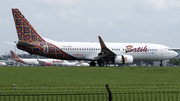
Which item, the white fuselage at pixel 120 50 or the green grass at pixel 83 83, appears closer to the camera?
the green grass at pixel 83 83

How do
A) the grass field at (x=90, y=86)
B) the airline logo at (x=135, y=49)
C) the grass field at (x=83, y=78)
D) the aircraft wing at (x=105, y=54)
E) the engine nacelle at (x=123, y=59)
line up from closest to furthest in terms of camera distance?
the grass field at (x=90, y=86) → the grass field at (x=83, y=78) → the aircraft wing at (x=105, y=54) → the engine nacelle at (x=123, y=59) → the airline logo at (x=135, y=49)

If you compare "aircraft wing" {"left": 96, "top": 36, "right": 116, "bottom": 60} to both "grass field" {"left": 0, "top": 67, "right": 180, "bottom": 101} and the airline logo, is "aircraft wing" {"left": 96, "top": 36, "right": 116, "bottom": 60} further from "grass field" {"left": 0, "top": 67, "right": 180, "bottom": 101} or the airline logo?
"grass field" {"left": 0, "top": 67, "right": 180, "bottom": 101}

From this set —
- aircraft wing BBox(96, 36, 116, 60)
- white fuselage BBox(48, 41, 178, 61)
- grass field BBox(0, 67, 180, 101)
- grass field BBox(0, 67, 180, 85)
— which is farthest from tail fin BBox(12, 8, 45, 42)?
grass field BBox(0, 67, 180, 101)

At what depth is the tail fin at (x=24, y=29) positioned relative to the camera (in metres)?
32.7

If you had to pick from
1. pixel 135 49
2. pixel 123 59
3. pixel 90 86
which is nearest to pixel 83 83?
pixel 90 86

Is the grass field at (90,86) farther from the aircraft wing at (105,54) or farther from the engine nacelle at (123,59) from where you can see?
the engine nacelle at (123,59)

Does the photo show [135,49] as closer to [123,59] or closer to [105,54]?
[123,59]

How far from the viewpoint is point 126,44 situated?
36.1 metres

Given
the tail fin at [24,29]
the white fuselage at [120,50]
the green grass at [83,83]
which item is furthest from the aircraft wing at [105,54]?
the green grass at [83,83]

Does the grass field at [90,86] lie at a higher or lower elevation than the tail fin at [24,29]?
lower

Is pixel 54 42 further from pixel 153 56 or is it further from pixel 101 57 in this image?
pixel 153 56

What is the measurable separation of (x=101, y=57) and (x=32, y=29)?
368 inches

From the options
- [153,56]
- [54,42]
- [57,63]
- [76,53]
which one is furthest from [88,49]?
[57,63]

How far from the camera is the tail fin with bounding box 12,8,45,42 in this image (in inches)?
1287
